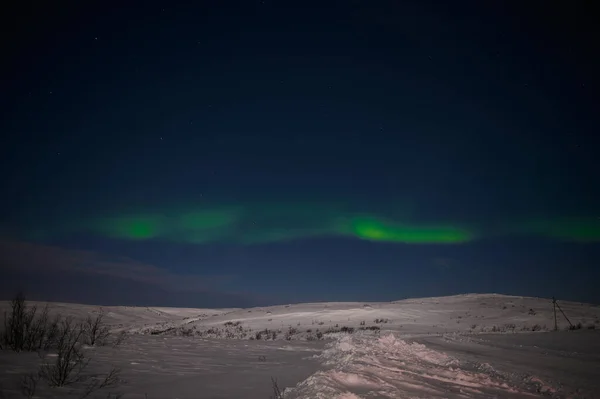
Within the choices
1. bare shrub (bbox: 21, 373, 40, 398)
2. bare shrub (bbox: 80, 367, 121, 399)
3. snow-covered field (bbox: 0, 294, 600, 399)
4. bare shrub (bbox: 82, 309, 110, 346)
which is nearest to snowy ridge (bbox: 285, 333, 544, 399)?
snow-covered field (bbox: 0, 294, 600, 399)

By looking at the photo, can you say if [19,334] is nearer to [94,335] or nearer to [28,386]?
[94,335]

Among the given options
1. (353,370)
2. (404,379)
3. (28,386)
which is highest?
(28,386)

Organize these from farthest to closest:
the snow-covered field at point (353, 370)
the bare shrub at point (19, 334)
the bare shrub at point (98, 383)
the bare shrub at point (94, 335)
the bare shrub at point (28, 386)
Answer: the bare shrub at point (94, 335) → the bare shrub at point (19, 334) → the snow-covered field at point (353, 370) → the bare shrub at point (98, 383) → the bare shrub at point (28, 386)

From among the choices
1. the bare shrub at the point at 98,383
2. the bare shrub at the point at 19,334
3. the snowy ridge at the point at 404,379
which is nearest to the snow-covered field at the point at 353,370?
the snowy ridge at the point at 404,379

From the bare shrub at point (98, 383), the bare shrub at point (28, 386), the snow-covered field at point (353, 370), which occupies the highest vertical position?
the bare shrub at point (28, 386)

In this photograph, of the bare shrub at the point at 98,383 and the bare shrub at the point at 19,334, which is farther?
the bare shrub at the point at 19,334

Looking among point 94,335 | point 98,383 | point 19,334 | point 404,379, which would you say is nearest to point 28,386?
point 98,383

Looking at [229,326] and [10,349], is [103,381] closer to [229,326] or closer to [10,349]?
[10,349]

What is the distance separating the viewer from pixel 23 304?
996cm

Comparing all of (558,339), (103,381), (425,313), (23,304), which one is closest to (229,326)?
(425,313)

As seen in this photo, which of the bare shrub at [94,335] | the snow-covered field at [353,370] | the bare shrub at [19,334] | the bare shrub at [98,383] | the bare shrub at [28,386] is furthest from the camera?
the bare shrub at [94,335]

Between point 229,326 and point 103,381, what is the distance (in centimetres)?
2417

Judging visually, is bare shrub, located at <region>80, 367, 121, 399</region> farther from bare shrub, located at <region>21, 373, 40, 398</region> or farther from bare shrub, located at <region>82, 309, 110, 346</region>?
bare shrub, located at <region>82, 309, 110, 346</region>

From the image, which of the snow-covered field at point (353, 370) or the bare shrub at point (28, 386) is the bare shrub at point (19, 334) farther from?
the bare shrub at point (28, 386)
